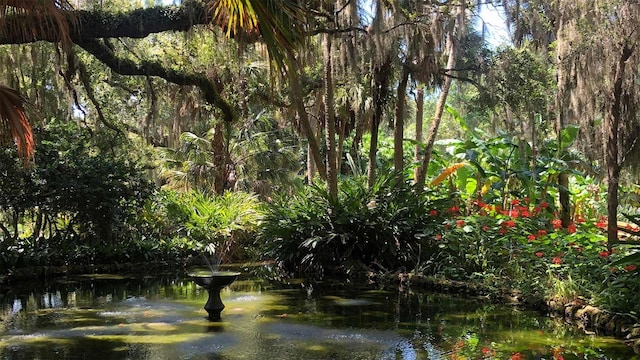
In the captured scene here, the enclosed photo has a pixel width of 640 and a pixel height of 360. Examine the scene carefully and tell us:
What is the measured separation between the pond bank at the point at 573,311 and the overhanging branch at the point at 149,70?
171 inches

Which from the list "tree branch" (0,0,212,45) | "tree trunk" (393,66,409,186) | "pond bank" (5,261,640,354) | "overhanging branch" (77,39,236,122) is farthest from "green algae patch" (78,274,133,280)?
"tree trunk" (393,66,409,186)

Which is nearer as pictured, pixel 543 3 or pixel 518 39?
pixel 543 3

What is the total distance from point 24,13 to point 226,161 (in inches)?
434

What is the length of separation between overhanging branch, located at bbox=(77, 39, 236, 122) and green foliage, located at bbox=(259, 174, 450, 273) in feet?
8.34

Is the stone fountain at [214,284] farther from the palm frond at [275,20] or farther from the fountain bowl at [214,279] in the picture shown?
the palm frond at [275,20]

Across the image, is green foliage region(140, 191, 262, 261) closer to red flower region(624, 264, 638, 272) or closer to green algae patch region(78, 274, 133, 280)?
green algae patch region(78, 274, 133, 280)

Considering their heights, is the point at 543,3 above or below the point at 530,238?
above

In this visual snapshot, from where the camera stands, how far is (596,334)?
20.7ft

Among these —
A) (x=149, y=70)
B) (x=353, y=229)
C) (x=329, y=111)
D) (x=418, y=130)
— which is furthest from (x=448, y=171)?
(x=149, y=70)

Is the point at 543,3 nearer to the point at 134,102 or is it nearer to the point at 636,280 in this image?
the point at 636,280

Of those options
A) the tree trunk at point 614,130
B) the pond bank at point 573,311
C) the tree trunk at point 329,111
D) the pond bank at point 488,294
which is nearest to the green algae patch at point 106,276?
the pond bank at point 488,294

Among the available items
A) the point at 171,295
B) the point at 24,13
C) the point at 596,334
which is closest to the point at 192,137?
the point at 171,295

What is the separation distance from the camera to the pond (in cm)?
549

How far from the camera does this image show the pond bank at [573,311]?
608 centimetres
